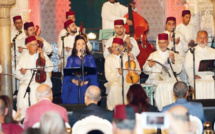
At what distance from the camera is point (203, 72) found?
1405cm

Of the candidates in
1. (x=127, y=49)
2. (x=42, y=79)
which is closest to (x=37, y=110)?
(x=42, y=79)

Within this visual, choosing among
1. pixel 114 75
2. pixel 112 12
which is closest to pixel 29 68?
pixel 114 75

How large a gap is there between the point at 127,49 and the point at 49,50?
1.68 m

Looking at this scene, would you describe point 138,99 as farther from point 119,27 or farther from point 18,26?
point 18,26

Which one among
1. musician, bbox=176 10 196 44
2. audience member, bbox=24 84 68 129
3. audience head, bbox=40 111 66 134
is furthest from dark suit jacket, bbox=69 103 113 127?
musician, bbox=176 10 196 44

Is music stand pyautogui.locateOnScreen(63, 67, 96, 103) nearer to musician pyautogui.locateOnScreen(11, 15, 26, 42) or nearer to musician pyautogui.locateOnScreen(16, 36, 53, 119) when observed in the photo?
musician pyautogui.locateOnScreen(16, 36, 53, 119)

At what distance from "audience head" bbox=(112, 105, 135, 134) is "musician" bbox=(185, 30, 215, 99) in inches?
297

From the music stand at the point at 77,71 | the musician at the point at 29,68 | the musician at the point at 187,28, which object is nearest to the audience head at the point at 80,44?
the musician at the point at 29,68

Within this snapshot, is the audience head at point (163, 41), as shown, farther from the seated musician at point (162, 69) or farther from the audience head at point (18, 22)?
the audience head at point (18, 22)

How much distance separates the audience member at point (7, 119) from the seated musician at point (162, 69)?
18.1 feet

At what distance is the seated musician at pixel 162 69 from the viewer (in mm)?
13594

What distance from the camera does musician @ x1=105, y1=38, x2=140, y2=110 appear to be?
13492 mm

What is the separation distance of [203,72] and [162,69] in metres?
0.82

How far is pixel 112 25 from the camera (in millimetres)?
15945
